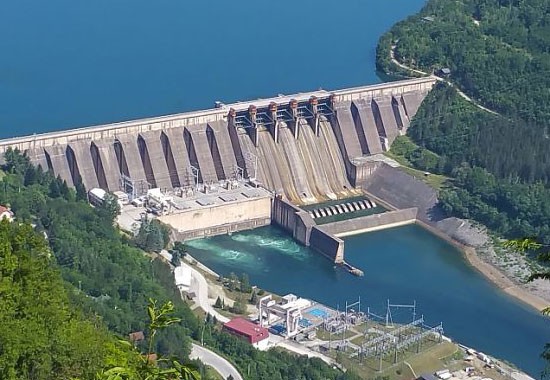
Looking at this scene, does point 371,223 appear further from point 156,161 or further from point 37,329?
Result: point 37,329

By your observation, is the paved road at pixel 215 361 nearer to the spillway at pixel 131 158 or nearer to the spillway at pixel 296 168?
the spillway at pixel 131 158

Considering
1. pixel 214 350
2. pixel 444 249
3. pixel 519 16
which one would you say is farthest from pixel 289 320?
pixel 519 16

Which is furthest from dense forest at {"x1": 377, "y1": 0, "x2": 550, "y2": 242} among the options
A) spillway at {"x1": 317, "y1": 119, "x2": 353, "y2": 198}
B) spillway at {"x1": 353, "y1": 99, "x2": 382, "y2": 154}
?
spillway at {"x1": 317, "y1": 119, "x2": 353, "y2": 198}

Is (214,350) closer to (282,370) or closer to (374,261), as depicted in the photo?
(282,370)

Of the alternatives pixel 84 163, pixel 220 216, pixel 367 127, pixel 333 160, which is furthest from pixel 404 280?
pixel 367 127

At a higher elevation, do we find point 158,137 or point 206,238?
point 158,137

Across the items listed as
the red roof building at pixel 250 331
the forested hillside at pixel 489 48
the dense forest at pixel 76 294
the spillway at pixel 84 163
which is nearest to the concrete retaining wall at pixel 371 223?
the dense forest at pixel 76 294

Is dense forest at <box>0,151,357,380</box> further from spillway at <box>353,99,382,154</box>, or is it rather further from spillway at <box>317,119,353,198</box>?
spillway at <box>353,99,382,154</box>
